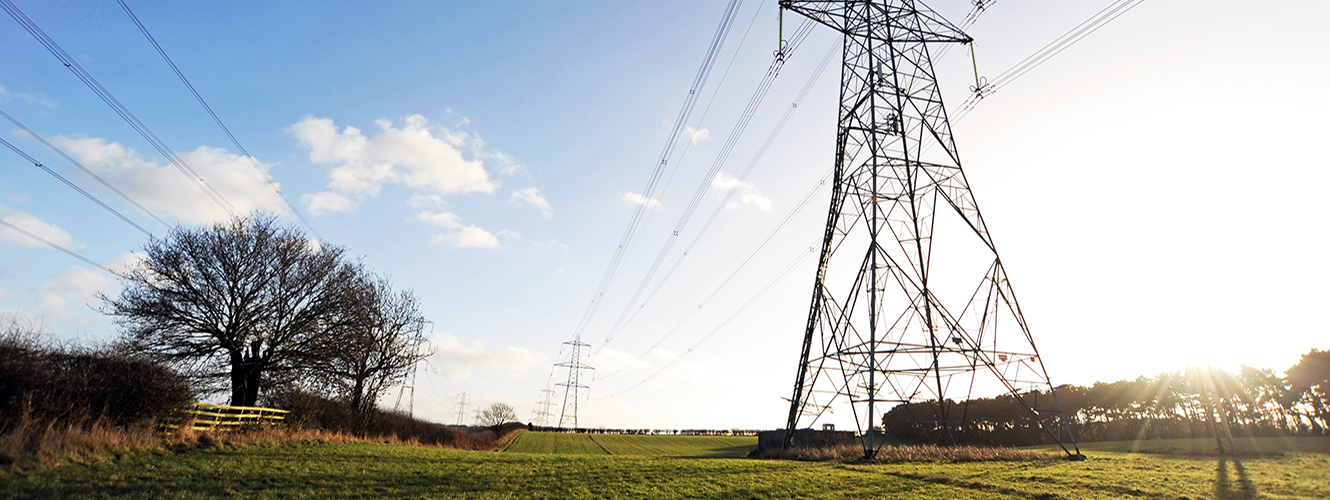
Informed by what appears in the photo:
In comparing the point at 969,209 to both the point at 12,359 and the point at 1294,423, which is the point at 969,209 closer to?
the point at 12,359

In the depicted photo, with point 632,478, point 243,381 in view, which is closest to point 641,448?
point 243,381

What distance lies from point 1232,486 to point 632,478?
48.5ft

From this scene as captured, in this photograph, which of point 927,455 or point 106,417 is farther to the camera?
point 927,455

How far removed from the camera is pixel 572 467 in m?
18.7

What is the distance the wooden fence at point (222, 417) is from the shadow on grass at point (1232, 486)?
28704 mm

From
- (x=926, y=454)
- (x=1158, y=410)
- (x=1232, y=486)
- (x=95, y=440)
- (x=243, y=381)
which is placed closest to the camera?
(x=1232, y=486)

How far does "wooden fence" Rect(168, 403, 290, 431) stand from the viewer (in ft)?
64.0

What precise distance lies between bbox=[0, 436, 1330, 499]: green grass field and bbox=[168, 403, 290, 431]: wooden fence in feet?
6.06

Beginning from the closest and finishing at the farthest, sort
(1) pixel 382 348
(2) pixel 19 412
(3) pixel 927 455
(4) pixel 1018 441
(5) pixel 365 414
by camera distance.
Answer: (2) pixel 19 412 < (3) pixel 927 455 < (5) pixel 365 414 < (1) pixel 382 348 < (4) pixel 1018 441

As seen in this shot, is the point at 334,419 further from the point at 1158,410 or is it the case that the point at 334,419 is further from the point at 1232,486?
the point at 1158,410

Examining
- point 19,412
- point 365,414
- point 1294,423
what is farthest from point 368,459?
point 1294,423

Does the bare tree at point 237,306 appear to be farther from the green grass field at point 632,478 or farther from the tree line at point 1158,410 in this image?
the tree line at point 1158,410

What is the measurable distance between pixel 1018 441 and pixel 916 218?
33901 mm

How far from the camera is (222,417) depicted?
69.4ft
